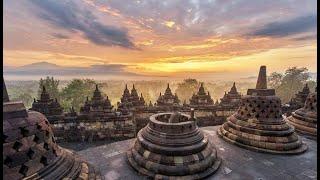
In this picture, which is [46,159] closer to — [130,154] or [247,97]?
[130,154]

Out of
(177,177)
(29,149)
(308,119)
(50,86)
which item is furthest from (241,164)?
(50,86)

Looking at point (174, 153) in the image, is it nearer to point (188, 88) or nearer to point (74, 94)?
point (74, 94)

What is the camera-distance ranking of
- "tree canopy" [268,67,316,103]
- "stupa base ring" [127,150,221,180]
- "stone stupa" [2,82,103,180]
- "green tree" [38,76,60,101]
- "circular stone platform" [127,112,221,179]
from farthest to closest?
"tree canopy" [268,67,316,103], "green tree" [38,76,60,101], "circular stone platform" [127,112,221,179], "stupa base ring" [127,150,221,180], "stone stupa" [2,82,103,180]

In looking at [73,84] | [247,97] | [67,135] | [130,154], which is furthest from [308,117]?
[73,84]

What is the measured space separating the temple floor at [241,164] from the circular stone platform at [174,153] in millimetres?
540

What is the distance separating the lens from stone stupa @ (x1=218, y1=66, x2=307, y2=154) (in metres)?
12.8

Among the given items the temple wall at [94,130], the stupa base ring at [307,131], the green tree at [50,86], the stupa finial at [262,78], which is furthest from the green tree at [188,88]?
the stupa finial at [262,78]

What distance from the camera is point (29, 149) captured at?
678cm

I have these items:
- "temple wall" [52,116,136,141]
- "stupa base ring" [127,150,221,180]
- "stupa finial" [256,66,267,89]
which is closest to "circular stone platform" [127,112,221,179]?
"stupa base ring" [127,150,221,180]

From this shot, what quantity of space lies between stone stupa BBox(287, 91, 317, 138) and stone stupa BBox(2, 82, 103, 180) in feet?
55.4

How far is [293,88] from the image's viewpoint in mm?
50656

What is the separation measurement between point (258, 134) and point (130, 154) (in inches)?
335

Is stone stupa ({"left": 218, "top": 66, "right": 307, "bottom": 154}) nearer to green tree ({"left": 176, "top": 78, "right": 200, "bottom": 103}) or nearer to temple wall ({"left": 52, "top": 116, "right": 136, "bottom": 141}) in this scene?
temple wall ({"left": 52, "top": 116, "right": 136, "bottom": 141})

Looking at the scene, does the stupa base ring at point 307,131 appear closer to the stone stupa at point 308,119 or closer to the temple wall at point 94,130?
the stone stupa at point 308,119
